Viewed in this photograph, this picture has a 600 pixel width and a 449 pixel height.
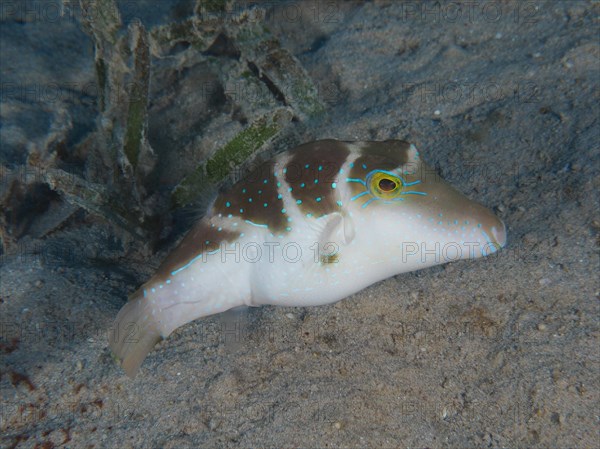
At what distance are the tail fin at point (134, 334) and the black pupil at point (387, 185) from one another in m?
1.54

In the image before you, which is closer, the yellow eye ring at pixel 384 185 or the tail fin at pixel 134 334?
the yellow eye ring at pixel 384 185

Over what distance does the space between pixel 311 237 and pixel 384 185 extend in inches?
19.9

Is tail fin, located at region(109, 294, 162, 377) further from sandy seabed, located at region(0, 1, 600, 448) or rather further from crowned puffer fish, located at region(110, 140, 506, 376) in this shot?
sandy seabed, located at region(0, 1, 600, 448)

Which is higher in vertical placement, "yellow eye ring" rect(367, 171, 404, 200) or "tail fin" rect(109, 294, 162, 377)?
"yellow eye ring" rect(367, 171, 404, 200)

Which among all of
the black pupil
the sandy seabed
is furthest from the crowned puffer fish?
the sandy seabed

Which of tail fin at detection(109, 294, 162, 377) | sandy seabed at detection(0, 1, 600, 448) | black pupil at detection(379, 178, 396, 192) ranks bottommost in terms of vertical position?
sandy seabed at detection(0, 1, 600, 448)

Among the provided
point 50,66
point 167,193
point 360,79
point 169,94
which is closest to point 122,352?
point 167,193

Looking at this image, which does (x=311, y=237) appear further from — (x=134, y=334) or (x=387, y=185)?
(x=134, y=334)

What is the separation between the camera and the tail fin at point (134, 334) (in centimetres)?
254

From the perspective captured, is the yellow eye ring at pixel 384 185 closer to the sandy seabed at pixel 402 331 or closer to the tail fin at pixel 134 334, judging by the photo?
the sandy seabed at pixel 402 331

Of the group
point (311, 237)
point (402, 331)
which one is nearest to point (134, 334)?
point (311, 237)

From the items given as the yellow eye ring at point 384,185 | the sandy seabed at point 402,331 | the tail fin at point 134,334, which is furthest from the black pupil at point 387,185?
the tail fin at point 134,334

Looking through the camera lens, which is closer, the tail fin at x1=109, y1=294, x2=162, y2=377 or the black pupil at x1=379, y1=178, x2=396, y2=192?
the black pupil at x1=379, y1=178, x2=396, y2=192

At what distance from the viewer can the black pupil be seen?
2436 millimetres
